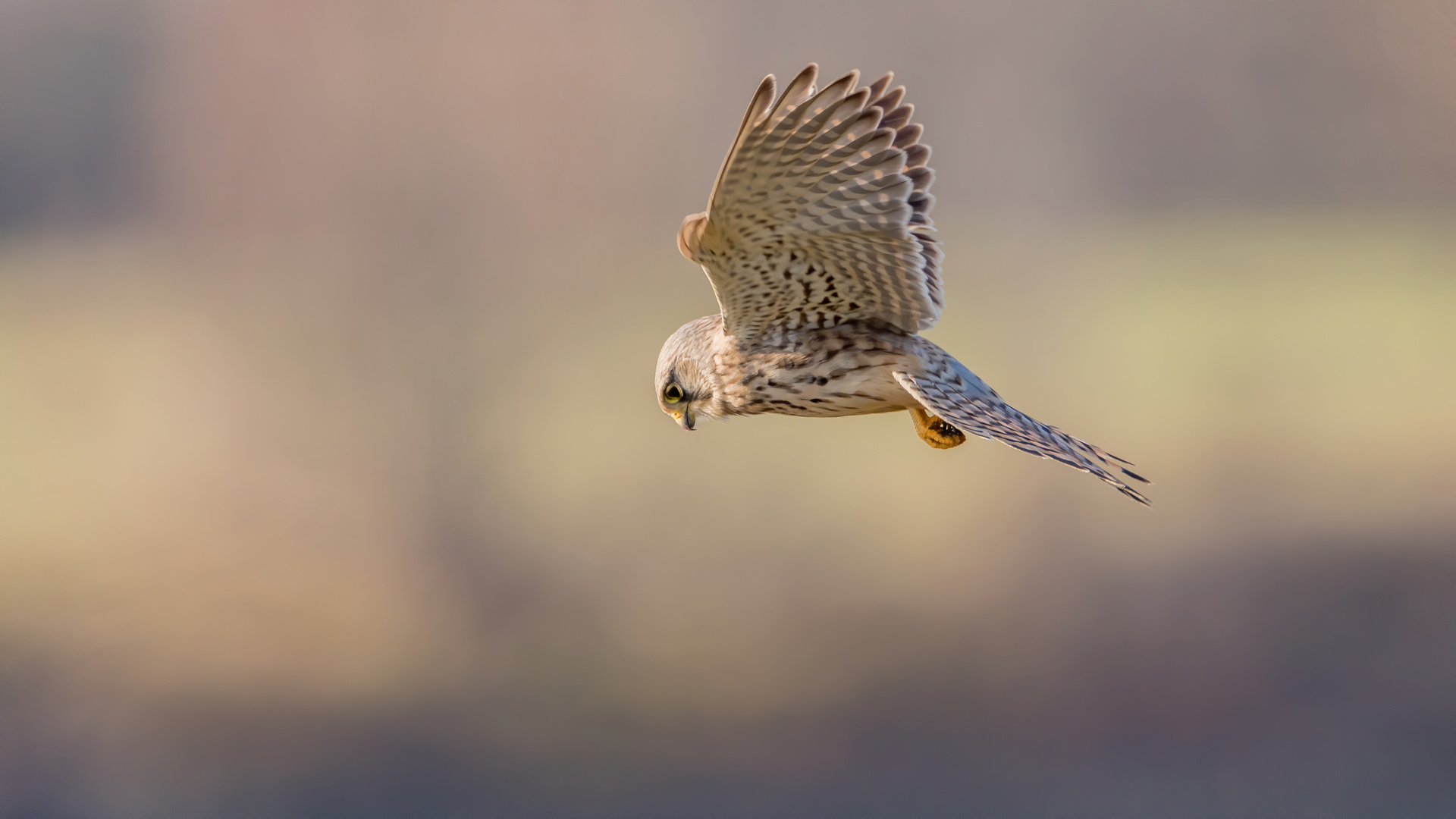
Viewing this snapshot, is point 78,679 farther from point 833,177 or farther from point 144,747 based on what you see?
point 833,177

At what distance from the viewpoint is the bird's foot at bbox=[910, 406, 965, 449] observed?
5.90 ft

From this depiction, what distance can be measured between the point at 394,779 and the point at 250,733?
3.75m

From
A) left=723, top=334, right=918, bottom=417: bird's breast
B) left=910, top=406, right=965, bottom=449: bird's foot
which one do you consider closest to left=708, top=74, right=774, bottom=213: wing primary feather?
left=723, top=334, right=918, bottom=417: bird's breast

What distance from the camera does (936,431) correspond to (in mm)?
1819

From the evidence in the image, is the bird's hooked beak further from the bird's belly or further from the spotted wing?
the spotted wing

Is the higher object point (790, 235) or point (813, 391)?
point (790, 235)

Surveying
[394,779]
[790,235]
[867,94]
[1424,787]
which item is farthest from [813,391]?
[1424,787]

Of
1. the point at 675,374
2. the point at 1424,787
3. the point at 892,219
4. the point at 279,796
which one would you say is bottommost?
the point at 279,796

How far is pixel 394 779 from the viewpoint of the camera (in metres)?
25.2

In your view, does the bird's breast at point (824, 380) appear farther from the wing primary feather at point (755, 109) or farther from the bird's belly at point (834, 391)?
the wing primary feather at point (755, 109)

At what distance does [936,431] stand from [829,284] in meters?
0.39

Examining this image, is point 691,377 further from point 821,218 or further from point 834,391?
point 821,218

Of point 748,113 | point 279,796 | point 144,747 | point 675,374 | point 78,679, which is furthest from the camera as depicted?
point 279,796

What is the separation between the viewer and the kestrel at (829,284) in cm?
133
